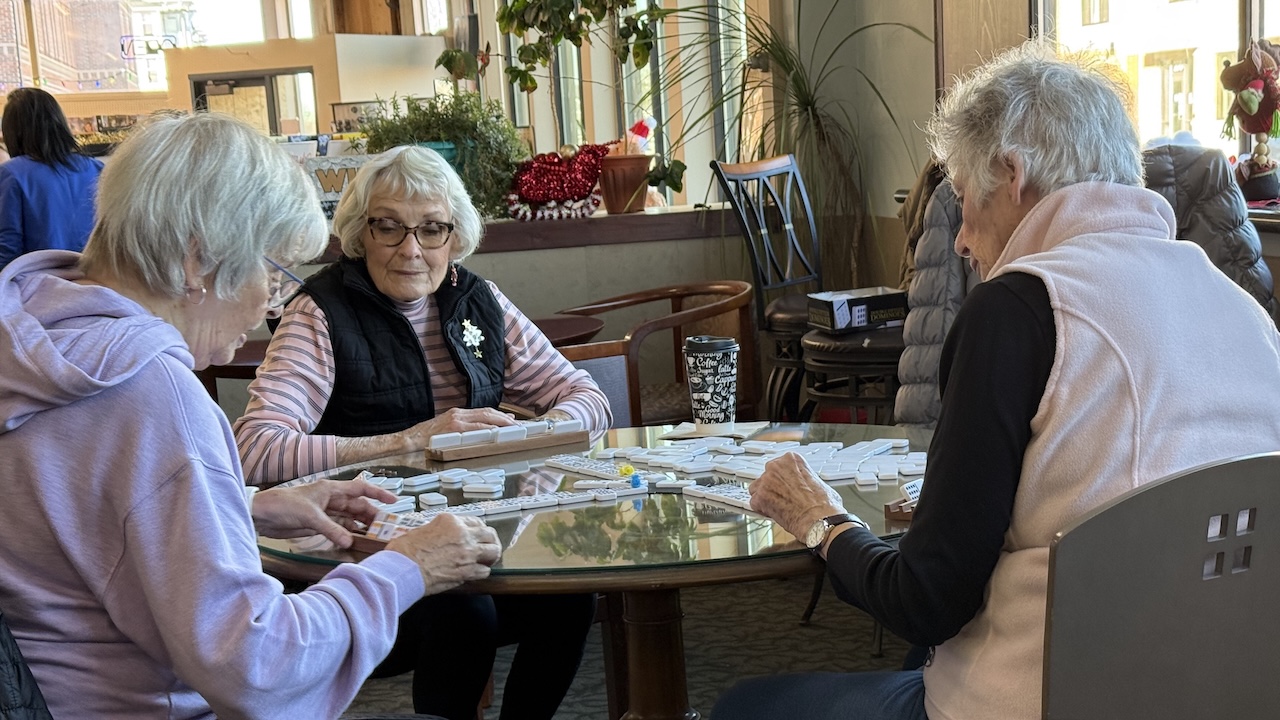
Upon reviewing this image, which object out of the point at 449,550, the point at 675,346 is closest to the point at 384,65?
the point at 675,346

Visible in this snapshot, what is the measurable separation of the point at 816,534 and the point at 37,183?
4.18 m

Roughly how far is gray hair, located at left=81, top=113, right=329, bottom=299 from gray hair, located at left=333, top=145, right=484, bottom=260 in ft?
3.87

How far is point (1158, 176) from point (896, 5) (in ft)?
8.53

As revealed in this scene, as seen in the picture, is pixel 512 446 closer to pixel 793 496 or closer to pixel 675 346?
pixel 793 496

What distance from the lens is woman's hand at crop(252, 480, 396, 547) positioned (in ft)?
5.94

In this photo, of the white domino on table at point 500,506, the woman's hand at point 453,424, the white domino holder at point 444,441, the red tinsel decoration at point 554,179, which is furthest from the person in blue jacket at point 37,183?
the white domino on table at point 500,506

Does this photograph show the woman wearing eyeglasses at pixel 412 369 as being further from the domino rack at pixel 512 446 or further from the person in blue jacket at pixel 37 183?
the person in blue jacket at pixel 37 183

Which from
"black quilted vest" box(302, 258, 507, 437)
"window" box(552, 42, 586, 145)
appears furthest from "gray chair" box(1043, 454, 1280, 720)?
"window" box(552, 42, 586, 145)

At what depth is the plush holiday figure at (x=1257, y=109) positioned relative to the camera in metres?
3.09

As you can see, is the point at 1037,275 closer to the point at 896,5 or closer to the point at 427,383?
the point at 427,383

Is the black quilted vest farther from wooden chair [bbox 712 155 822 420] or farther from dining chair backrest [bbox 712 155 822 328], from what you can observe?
dining chair backrest [bbox 712 155 822 328]

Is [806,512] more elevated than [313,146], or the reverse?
[313,146]

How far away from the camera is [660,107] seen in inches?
300

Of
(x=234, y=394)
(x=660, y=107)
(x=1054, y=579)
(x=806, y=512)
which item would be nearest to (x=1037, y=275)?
(x=1054, y=579)
